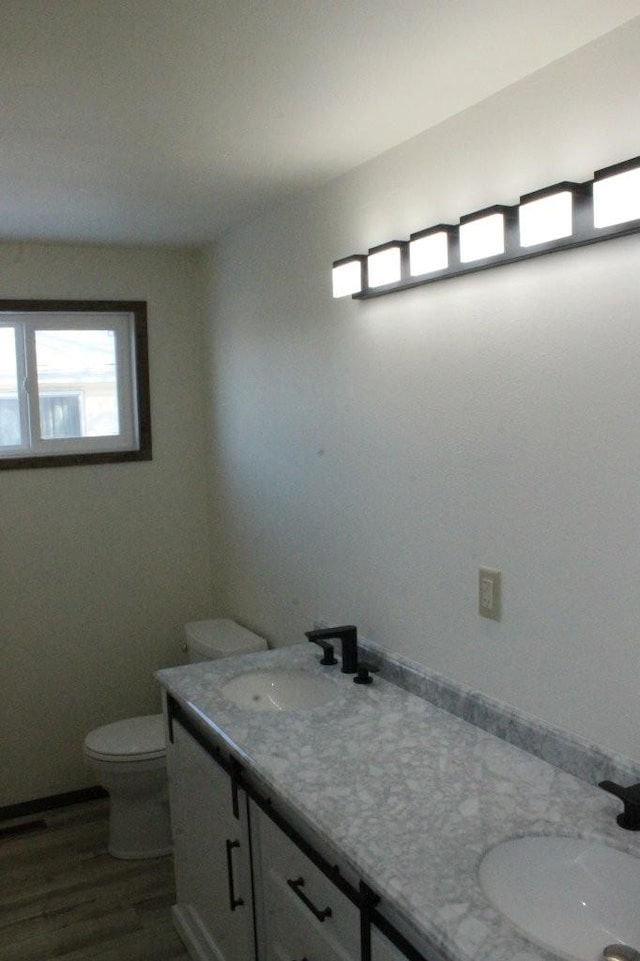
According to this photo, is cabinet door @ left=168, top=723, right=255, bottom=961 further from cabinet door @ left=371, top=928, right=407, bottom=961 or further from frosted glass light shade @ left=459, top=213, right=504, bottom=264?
frosted glass light shade @ left=459, top=213, right=504, bottom=264

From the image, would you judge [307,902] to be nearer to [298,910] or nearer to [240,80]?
[298,910]

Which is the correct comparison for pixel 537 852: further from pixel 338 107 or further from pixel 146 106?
pixel 146 106

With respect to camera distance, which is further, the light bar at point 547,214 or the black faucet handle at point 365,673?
the black faucet handle at point 365,673

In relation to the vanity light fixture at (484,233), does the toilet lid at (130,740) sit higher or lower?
lower

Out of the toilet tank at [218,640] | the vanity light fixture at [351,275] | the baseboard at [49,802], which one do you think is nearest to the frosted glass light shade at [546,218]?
the vanity light fixture at [351,275]

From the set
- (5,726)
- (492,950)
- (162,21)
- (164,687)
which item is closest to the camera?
(492,950)

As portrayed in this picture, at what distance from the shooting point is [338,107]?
74.6 inches

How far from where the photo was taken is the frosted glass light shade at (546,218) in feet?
5.16

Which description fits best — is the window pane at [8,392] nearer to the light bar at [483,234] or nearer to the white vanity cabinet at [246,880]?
the white vanity cabinet at [246,880]

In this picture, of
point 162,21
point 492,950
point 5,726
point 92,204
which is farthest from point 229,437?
point 492,950

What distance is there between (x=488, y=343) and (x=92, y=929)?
7.51ft

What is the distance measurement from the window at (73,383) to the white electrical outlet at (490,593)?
205 cm

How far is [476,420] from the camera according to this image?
6.45 ft

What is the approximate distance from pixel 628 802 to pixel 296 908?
2.48ft
